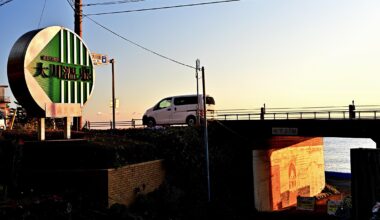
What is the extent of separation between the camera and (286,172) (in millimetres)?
32500

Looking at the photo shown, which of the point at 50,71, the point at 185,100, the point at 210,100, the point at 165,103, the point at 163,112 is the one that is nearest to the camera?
the point at 50,71

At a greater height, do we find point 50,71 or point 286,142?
point 50,71

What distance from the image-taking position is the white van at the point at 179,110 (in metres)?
29.5

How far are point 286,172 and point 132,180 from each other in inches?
678

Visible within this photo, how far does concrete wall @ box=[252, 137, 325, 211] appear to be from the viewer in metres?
28.3

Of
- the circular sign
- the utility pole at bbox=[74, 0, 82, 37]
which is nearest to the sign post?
the circular sign

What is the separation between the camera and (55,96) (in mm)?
19281

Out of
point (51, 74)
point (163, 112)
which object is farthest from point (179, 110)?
point (51, 74)

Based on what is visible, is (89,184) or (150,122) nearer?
(89,184)

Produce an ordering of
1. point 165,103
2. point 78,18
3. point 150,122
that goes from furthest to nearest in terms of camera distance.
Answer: point 150,122, point 165,103, point 78,18

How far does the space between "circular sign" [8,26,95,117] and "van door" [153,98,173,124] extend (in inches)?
380

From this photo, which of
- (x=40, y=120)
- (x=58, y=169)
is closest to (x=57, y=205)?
(x=58, y=169)

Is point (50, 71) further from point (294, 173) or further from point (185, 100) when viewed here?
point (294, 173)

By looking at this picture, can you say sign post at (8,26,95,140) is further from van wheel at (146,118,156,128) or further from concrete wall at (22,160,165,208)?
van wheel at (146,118,156,128)
